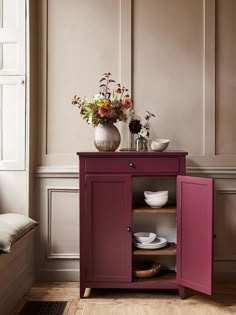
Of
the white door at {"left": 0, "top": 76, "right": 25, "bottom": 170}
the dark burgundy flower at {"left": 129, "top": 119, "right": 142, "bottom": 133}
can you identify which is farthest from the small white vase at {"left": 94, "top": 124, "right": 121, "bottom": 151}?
the white door at {"left": 0, "top": 76, "right": 25, "bottom": 170}

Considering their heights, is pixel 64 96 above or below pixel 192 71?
below

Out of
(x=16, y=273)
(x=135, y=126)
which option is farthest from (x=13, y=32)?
(x=16, y=273)

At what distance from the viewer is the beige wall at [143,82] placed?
3.35 meters

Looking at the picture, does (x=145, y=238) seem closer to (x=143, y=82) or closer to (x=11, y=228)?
(x=11, y=228)

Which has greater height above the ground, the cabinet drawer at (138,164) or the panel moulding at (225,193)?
the cabinet drawer at (138,164)

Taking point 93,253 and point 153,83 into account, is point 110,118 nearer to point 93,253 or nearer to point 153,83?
point 153,83

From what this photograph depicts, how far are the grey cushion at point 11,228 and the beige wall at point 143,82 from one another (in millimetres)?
427

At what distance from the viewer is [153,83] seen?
3.37 metres

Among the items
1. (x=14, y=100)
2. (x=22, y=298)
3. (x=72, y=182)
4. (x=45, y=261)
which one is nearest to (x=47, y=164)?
(x=72, y=182)

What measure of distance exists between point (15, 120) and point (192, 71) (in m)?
1.52

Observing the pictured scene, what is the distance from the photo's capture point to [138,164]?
9.64ft

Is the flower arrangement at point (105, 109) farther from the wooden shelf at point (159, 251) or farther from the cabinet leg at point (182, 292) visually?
the cabinet leg at point (182, 292)

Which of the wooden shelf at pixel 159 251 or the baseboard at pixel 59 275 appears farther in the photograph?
the baseboard at pixel 59 275

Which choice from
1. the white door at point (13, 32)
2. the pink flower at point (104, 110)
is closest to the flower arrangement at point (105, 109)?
the pink flower at point (104, 110)
